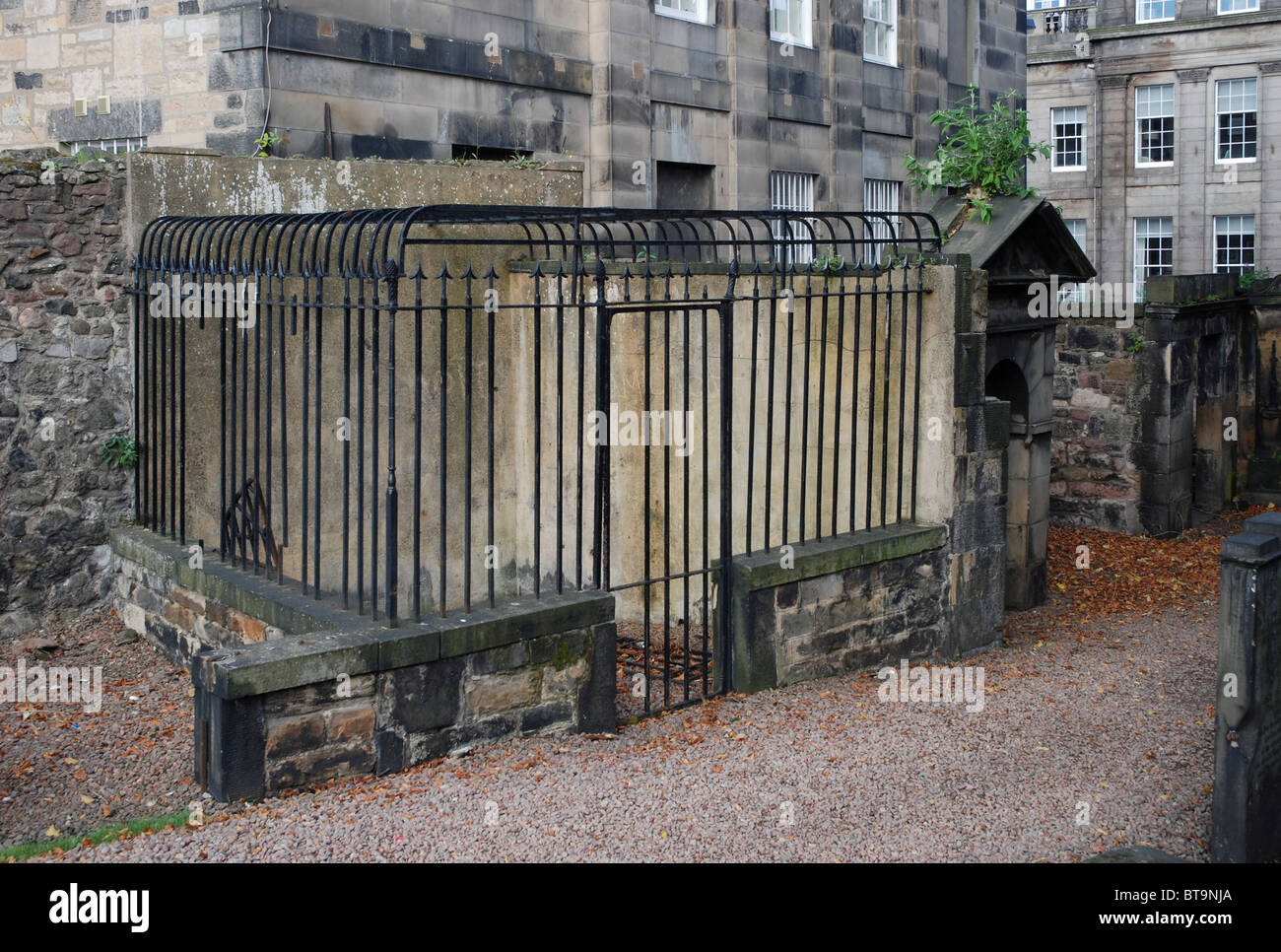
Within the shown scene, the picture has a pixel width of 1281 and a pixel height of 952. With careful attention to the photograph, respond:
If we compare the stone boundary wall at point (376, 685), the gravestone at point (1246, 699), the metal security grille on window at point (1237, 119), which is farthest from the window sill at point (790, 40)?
the metal security grille on window at point (1237, 119)

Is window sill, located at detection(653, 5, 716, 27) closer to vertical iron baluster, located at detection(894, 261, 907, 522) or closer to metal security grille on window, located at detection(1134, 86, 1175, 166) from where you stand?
vertical iron baluster, located at detection(894, 261, 907, 522)

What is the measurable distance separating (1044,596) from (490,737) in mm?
7859

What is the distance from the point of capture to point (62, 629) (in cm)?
934

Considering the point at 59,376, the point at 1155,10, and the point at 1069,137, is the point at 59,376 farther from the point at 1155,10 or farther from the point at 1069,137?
the point at 1155,10

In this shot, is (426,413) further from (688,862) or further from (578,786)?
(688,862)

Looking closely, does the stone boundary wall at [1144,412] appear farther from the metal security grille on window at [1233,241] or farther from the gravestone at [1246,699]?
the metal security grille on window at [1233,241]

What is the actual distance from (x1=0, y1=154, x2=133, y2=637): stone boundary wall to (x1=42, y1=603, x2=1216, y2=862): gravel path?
6.28 ft

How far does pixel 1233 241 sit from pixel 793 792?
33755 mm

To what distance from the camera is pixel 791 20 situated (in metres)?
18.4

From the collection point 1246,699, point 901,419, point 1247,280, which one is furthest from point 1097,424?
point 1246,699

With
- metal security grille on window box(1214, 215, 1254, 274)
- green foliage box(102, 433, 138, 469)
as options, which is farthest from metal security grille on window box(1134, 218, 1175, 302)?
green foliage box(102, 433, 138, 469)

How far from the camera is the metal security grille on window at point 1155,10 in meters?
36.6

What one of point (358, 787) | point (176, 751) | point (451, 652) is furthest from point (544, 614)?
point (176, 751)

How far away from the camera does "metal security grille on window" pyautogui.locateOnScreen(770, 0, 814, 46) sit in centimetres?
1807
